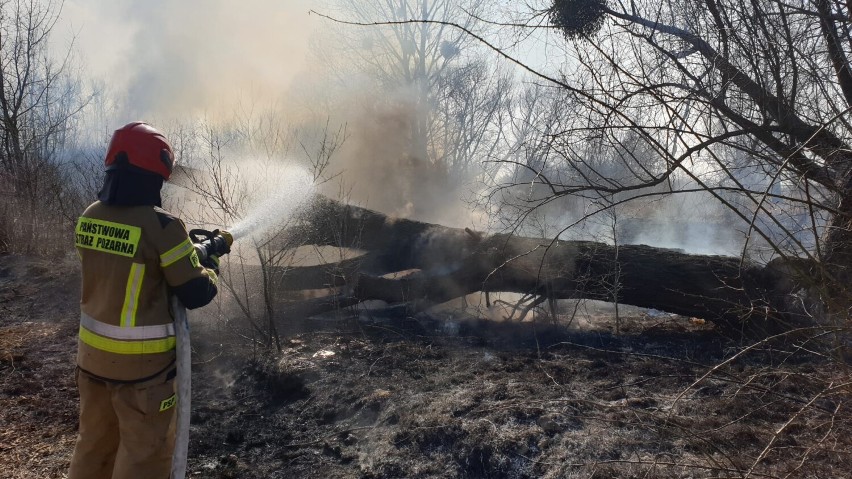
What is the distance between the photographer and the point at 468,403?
4.27 m

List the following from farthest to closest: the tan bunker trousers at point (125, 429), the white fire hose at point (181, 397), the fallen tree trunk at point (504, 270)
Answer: the fallen tree trunk at point (504, 270) < the white fire hose at point (181, 397) < the tan bunker trousers at point (125, 429)

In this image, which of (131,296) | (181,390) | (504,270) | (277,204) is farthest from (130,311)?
(504,270)

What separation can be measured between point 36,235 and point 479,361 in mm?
10558

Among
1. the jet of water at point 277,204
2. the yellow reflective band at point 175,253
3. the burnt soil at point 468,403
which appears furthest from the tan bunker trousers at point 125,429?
the jet of water at point 277,204

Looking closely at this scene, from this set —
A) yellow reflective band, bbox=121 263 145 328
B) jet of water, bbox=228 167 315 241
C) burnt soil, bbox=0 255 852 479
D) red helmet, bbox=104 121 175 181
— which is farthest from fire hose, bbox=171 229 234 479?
jet of water, bbox=228 167 315 241

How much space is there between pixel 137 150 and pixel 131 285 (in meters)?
0.64

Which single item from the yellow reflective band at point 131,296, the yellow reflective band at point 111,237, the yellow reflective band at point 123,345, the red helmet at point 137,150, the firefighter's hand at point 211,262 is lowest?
the yellow reflective band at point 123,345

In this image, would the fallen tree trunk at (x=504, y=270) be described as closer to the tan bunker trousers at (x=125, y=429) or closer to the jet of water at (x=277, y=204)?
the jet of water at (x=277, y=204)

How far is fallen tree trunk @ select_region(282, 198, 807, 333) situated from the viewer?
6480 millimetres

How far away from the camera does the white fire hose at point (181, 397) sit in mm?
2623

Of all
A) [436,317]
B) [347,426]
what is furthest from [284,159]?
[347,426]

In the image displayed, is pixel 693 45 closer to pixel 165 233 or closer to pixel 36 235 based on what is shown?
pixel 165 233

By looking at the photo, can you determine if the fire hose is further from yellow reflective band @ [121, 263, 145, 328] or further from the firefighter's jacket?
yellow reflective band @ [121, 263, 145, 328]

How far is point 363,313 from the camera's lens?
7883 millimetres
